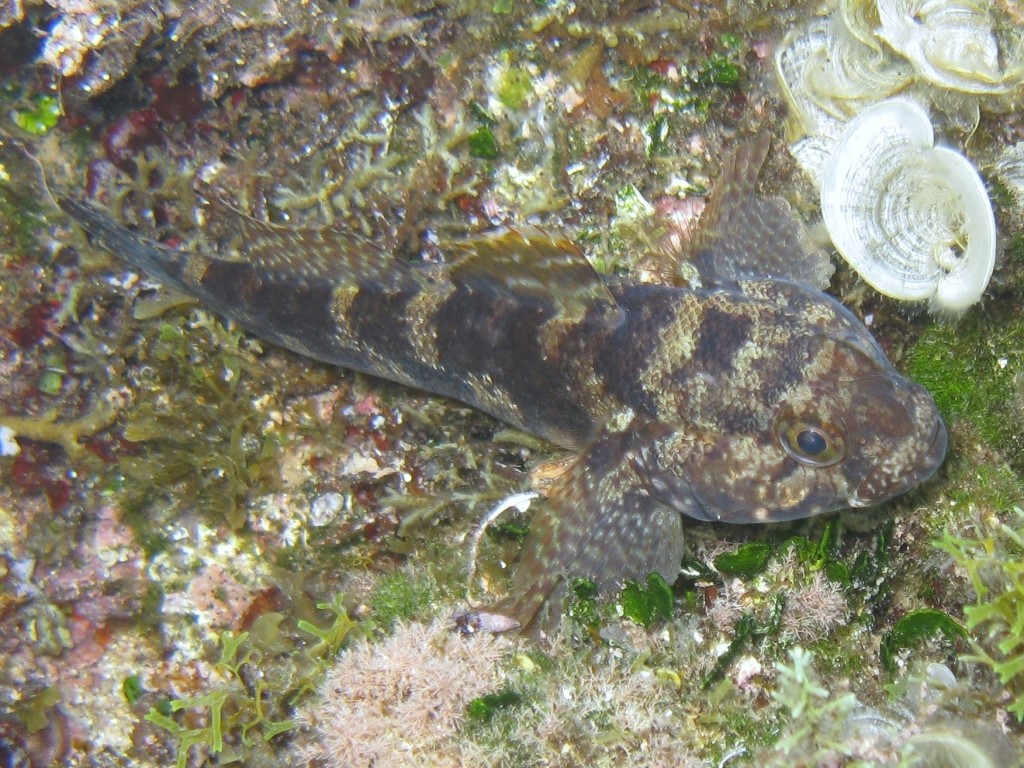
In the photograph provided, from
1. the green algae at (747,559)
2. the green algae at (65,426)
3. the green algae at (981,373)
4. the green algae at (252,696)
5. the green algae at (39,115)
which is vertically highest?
the green algae at (981,373)

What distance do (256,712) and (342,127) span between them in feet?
10.9

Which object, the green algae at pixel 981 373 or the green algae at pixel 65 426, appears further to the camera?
the green algae at pixel 65 426

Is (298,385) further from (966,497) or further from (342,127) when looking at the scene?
(966,497)

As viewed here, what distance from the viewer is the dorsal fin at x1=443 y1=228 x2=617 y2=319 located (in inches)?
128

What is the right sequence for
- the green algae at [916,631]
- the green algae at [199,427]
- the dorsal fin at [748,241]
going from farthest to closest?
the green algae at [199,427]
the dorsal fin at [748,241]
the green algae at [916,631]

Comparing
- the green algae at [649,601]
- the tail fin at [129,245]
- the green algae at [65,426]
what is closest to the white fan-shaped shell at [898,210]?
the green algae at [649,601]

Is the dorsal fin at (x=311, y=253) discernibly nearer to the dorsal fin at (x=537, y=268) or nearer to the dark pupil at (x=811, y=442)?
the dorsal fin at (x=537, y=268)

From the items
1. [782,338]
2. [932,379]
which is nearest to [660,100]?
[782,338]

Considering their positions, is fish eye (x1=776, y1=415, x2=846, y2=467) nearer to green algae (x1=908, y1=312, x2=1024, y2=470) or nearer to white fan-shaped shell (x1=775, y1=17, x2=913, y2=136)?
green algae (x1=908, y1=312, x2=1024, y2=470)

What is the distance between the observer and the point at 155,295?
4.18m

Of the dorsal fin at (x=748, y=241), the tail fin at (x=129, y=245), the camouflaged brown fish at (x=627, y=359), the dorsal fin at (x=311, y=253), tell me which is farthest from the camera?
the tail fin at (x=129, y=245)

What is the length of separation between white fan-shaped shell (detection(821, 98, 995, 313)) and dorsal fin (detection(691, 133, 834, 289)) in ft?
1.09

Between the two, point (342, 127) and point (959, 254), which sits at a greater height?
point (959, 254)

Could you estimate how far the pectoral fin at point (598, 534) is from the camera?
341 cm
